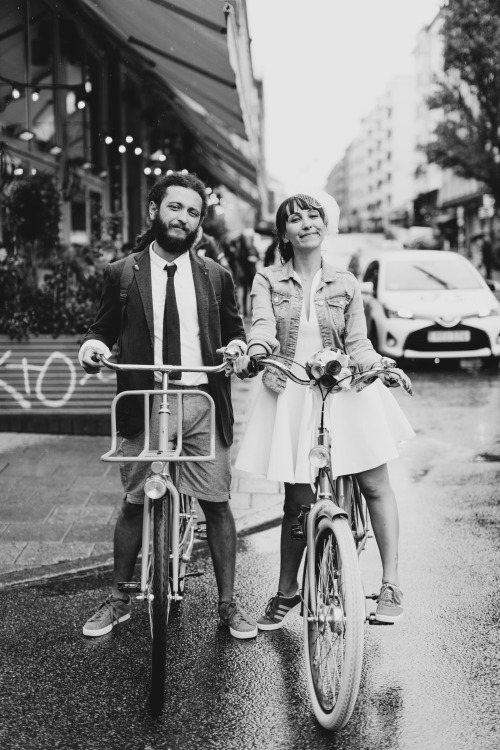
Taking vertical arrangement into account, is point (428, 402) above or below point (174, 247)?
below

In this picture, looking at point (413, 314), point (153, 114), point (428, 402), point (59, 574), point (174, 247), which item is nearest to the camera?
point (174, 247)

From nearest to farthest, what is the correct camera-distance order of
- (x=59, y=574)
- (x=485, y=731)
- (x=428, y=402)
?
(x=485, y=731) < (x=59, y=574) < (x=428, y=402)

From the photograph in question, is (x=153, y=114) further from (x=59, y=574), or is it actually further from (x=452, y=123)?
(x=452, y=123)

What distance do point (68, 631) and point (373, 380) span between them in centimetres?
179

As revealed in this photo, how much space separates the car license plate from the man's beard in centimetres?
862

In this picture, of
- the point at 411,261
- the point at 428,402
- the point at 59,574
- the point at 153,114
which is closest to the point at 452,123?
the point at 153,114

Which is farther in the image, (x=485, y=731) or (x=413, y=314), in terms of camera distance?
(x=413, y=314)

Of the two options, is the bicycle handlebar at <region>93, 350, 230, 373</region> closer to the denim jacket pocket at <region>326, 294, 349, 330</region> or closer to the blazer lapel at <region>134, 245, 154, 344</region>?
the blazer lapel at <region>134, 245, 154, 344</region>

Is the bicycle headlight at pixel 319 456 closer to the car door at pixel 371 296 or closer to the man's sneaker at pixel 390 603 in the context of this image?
the man's sneaker at pixel 390 603

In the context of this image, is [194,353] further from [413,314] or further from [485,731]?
[413,314]

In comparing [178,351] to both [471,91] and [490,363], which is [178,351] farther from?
[471,91]

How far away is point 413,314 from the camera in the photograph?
12242 millimetres

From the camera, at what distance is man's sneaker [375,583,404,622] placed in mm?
3723

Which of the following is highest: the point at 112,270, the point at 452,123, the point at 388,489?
the point at 452,123
